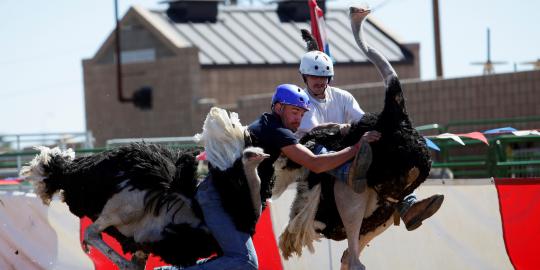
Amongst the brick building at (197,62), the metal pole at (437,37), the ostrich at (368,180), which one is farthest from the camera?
the brick building at (197,62)

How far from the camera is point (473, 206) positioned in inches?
360

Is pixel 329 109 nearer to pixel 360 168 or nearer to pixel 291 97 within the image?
pixel 360 168

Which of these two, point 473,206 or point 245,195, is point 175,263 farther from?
point 473,206

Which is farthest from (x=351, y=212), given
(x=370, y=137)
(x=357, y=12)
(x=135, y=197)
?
(x=135, y=197)

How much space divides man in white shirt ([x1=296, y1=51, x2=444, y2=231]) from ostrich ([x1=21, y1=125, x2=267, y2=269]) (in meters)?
1.09

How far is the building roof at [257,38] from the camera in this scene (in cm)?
3647

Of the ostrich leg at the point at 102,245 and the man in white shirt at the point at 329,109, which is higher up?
the man in white shirt at the point at 329,109

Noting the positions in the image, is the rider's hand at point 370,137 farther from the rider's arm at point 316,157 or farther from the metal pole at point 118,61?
the metal pole at point 118,61

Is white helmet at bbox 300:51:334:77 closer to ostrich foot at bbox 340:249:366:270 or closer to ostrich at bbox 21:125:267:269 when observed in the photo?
ostrich at bbox 21:125:267:269

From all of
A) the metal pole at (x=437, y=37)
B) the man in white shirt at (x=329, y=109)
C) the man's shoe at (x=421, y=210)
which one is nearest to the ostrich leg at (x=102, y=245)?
the man in white shirt at (x=329, y=109)

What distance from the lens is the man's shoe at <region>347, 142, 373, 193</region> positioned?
7.37 m

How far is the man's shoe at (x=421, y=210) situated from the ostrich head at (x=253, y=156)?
144cm

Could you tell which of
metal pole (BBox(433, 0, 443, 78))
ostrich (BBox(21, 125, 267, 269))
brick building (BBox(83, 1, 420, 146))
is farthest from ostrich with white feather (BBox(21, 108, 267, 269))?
brick building (BBox(83, 1, 420, 146))

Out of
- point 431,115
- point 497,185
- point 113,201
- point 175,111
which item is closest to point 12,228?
point 113,201
